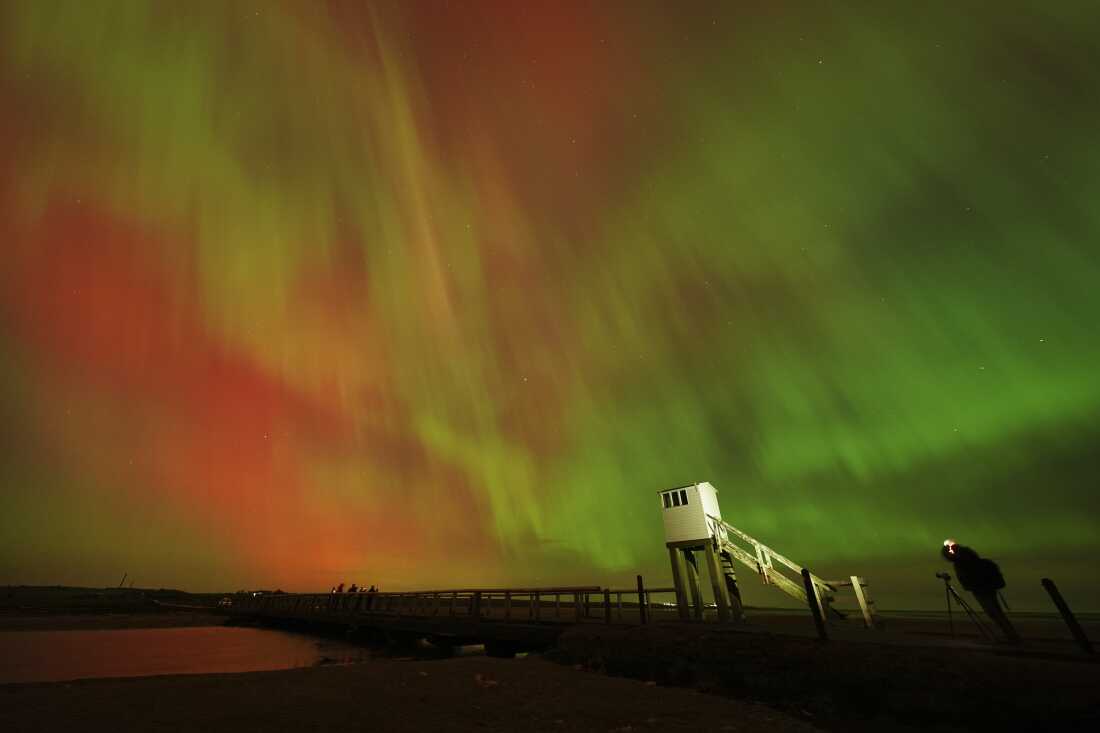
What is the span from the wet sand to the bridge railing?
5.57 metres

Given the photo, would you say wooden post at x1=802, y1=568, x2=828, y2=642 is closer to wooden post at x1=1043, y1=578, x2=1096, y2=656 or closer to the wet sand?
the wet sand

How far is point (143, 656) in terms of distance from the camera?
98.3ft

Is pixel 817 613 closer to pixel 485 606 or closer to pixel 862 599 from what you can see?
pixel 862 599

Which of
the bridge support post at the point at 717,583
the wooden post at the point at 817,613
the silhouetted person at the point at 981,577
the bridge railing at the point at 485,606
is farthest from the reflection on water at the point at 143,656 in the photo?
the silhouetted person at the point at 981,577

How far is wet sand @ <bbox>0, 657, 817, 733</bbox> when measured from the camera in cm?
848

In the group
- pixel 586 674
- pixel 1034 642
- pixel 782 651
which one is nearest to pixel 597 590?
pixel 586 674

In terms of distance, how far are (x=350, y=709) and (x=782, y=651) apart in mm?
9148

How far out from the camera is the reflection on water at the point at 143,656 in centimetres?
2277

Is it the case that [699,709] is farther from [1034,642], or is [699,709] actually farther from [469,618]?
[469,618]

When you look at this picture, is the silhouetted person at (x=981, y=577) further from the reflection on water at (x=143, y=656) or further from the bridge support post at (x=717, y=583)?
the reflection on water at (x=143, y=656)

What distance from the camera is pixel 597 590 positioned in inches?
771

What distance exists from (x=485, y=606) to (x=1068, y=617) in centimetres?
2539

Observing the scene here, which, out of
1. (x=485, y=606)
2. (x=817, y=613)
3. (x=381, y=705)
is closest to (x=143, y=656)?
(x=485, y=606)

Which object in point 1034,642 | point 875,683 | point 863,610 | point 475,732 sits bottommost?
point 475,732
